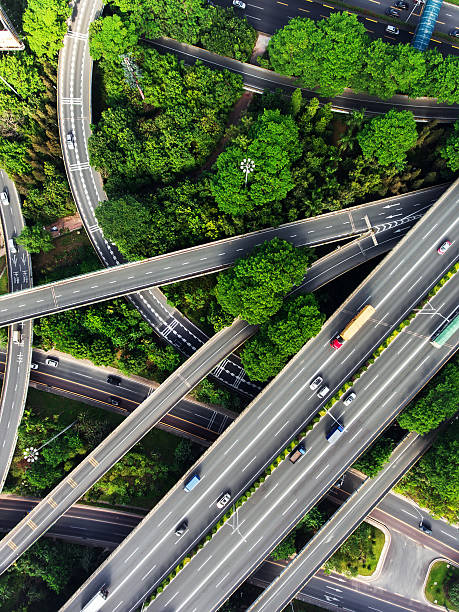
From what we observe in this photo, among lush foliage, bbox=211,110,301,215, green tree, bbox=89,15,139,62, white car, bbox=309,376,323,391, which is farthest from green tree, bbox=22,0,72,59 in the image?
white car, bbox=309,376,323,391

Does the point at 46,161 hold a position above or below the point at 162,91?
below

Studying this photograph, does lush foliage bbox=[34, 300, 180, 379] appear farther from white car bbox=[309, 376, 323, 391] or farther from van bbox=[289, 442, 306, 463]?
van bbox=[289, 442, 306, 463]

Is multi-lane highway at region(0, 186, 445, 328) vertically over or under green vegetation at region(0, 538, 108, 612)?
over

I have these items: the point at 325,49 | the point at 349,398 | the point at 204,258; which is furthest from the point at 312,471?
the point at 325,49

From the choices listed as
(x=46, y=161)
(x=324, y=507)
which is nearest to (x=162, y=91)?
(x=46, y=161)

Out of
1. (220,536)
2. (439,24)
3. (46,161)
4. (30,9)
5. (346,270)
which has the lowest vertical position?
(220,536)

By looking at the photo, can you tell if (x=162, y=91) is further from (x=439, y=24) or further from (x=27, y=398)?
(x=27, y=398)

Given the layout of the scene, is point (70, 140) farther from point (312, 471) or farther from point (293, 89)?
point (312, 471)

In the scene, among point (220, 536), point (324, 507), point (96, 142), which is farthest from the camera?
point (324, 507)
